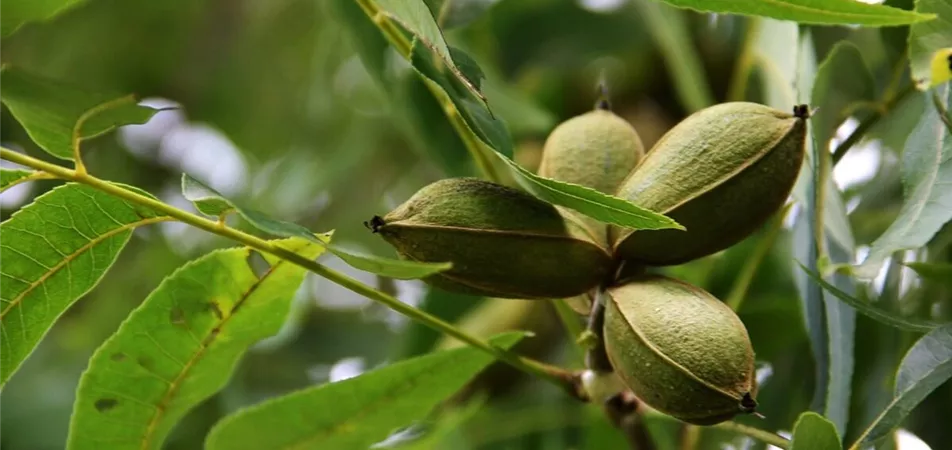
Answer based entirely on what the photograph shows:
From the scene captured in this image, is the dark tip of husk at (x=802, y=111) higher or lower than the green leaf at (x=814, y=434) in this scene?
higher

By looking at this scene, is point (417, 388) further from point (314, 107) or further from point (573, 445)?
point (314, 107)

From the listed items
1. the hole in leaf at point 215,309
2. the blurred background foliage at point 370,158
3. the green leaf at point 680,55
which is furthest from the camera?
the green leaf at point 680,55

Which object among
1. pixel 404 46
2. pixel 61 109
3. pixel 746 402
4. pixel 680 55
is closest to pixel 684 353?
pixel 746 402

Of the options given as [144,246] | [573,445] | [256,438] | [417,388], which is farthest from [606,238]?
[144,246]

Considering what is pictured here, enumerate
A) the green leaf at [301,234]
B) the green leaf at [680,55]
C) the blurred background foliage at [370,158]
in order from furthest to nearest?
1. the green leaf at [680,55]
2. the blurred background foliage at [370,158]
3. the green leaf at [301,234]

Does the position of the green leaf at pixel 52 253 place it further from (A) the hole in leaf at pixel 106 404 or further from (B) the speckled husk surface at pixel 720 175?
(B) the speckled husk surface at pixel 720 175

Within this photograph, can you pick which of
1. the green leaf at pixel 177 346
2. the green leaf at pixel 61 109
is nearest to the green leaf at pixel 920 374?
the green leaf at pixel 177 346
